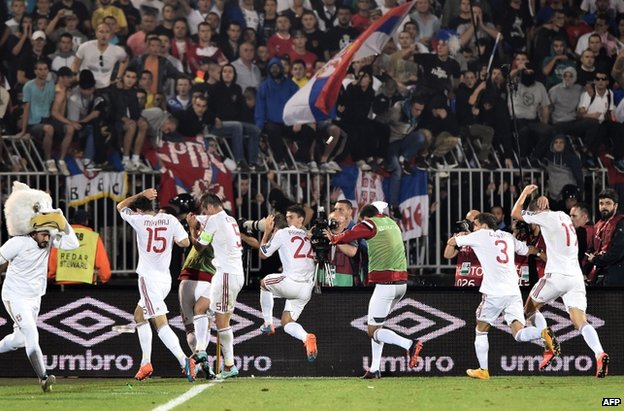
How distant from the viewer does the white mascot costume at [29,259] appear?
12289 mm

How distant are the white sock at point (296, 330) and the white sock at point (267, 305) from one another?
31 cm

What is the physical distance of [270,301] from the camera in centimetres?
1423

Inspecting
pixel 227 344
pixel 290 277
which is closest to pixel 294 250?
pixel 290 277

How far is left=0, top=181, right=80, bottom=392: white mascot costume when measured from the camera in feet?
40.3

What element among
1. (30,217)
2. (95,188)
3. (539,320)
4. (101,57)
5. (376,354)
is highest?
(101,57)

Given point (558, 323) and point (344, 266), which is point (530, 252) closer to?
point (558, 323)

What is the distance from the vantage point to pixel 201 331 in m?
13.6

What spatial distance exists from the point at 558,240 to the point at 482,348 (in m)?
1.35

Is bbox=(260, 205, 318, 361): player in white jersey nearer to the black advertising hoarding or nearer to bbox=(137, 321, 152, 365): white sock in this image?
the black advertising hoarding

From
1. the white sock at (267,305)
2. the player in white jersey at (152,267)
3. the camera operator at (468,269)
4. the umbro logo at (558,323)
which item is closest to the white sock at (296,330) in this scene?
the white sock at (267,305)

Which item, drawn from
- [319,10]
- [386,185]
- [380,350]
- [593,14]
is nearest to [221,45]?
[319,10]

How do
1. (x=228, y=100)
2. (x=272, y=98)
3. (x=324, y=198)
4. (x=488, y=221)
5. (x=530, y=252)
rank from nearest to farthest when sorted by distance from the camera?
(x=488, y=221), (x=530, y=252), (x=324, y=198), (x=228, y=100), (x=272, y=98)

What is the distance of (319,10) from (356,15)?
22.3 inches

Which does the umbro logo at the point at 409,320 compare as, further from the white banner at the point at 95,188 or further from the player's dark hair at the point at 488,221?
the white banner at the point at 95,188
